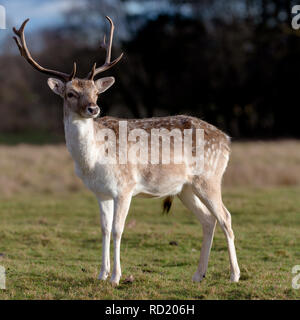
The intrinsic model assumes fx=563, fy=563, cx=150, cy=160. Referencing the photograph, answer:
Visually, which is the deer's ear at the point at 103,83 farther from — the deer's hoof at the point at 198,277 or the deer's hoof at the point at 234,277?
the deer's hoof at the point at 234,277

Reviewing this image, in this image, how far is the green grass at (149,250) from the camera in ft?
20.3

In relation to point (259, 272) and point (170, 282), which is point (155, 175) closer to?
point (170, 282)

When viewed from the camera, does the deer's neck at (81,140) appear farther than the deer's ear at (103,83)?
No

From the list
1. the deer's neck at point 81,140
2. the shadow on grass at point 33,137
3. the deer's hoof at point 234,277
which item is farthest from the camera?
the shadow on grass at point 33,137

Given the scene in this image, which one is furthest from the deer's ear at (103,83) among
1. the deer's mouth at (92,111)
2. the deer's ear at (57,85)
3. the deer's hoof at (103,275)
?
the deer's hoof at (103,275)

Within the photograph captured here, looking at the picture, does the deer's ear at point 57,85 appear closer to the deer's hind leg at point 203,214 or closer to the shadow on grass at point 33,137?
the deer's hind leg at point 203,214

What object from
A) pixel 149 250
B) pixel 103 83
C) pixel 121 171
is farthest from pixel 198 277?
pixel 103 83

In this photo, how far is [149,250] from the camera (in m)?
8.77

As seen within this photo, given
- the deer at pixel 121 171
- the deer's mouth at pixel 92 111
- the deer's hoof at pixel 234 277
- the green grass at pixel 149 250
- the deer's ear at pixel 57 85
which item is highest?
the deer's ear at pixel 57 85

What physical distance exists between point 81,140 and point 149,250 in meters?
2.97

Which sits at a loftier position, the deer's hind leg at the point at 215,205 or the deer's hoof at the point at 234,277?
the deer's hind leg at the point at 215,205

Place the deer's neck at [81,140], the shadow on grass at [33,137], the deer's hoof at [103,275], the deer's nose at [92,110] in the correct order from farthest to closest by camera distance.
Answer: the shadow on grass at [33,137] → the deer's hoof at [103,275] → the deer's neck at [81,140] → the deer's nose at [92,110]

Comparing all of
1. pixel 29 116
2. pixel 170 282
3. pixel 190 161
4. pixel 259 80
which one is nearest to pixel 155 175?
pixel 190 161

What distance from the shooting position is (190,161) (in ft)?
22.8
